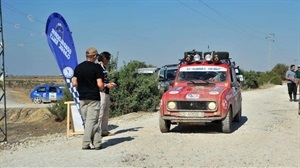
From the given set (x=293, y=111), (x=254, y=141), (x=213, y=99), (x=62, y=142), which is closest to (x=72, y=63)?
(x=62, y=142)

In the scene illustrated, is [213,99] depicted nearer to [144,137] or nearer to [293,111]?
[144,137]

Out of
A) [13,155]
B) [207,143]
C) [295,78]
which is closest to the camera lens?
[13,155]

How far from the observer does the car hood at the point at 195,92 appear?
36.7 feet

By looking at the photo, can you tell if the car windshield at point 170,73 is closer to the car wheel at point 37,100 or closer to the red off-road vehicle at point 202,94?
the red off-road vehicle at point 202,94

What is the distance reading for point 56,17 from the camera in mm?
11312

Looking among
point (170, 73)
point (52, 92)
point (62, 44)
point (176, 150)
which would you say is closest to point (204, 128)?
point (176, 150)

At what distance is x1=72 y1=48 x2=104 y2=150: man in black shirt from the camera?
28.6ft

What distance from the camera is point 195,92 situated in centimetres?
1142

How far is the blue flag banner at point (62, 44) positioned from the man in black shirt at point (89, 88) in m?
2.58

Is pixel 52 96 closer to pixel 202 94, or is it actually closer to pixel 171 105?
pixel 171 105

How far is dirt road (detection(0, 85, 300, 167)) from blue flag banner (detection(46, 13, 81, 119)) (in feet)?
5.89

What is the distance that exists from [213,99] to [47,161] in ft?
15.4

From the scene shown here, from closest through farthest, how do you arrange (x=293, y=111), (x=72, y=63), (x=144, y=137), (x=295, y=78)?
(x=144, y=137), (x=72, y=63), (x=293, y=111), (x=295, y=78)

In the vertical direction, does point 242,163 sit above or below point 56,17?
below
